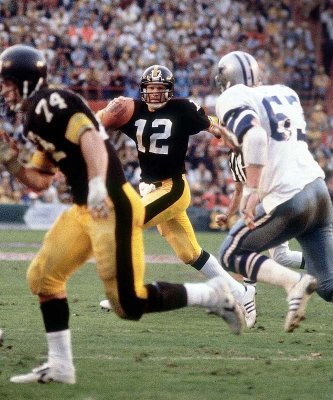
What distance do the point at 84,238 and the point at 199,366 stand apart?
1037 millimetres

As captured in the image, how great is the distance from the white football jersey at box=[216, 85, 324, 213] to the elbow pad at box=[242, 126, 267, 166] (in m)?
0.14

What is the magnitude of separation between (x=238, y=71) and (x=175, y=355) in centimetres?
161

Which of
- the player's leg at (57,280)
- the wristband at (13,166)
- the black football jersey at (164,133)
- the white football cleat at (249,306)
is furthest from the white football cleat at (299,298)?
the black football jersey at (164,133)

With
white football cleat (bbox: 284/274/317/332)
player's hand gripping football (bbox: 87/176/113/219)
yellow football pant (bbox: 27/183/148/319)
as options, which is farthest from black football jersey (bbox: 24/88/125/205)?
white football cleat (bbox: 284/274/317/332)

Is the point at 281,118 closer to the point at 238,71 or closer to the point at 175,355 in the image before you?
the point at 238,71

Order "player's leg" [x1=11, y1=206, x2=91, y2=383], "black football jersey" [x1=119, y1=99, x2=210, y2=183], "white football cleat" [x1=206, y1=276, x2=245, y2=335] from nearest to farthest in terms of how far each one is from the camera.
Result: "player's leg" [x1=11, y1=206, x2=91, y2=383] < "white football cleat" [x1=206, y1=276, x2=245, y2=335] < "black football jersey" [x1=119, y1=99, x2=210, y2=183]

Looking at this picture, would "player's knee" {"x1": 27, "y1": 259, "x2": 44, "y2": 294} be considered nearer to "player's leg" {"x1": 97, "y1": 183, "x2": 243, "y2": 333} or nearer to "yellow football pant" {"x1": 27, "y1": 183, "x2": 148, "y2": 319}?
"yellow football pant" {"x1": 27, "y1": 183, "x2": 148, "y2": 319}

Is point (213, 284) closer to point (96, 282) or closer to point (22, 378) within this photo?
point (22, 378)

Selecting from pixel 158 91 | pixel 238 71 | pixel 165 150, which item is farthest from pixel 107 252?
pixel 158 91

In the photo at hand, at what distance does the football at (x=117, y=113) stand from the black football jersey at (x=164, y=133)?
0.16ft

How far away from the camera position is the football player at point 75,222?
489 centimetres

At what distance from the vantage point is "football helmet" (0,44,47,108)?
5043 mm

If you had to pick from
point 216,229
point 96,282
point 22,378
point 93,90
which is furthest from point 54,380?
point 93,90

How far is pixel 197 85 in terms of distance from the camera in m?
20.3
